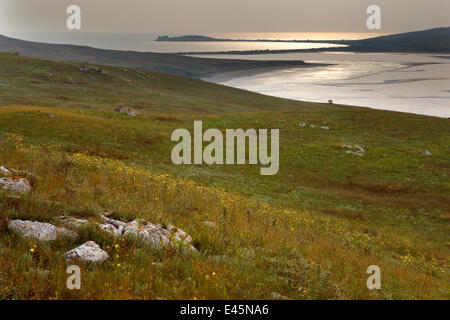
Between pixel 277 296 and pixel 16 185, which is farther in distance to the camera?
pixel 16 185

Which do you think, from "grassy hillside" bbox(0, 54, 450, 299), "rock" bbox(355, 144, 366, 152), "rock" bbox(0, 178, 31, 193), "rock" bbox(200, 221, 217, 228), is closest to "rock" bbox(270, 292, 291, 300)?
"grassy hillside" bbox(0, 54, 450, 299)

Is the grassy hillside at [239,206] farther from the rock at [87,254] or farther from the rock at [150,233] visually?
the rock at [150,233]

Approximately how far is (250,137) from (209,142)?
7.09m

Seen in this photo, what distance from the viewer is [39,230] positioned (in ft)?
22.3

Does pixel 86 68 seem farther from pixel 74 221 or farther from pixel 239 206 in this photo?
pixel 74 221

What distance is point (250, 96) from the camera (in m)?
135

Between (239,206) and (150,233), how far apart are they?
8363 millimetres

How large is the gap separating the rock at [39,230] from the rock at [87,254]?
83 centimetres

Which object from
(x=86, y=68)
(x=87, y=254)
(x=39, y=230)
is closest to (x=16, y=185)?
(x=39, y=230)

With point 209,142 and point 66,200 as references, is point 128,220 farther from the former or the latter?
point 209,142

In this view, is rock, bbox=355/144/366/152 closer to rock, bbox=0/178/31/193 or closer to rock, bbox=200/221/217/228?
rock, bbox=200/221/217/228

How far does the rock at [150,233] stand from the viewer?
7445mm

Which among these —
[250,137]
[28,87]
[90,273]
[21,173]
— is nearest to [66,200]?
[21,173]

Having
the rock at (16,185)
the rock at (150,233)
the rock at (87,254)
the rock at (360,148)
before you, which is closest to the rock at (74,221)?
the rock at (150,233)
